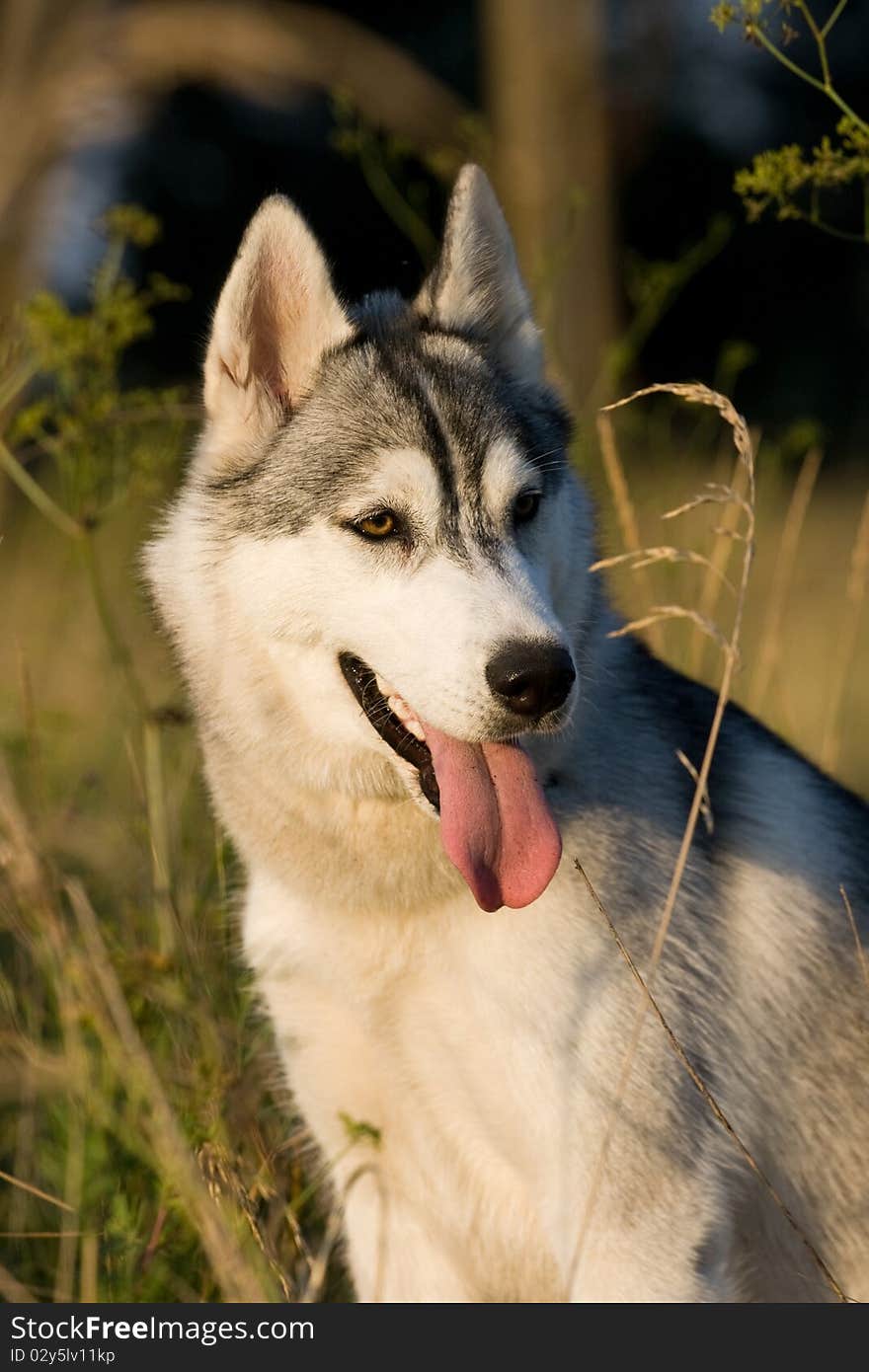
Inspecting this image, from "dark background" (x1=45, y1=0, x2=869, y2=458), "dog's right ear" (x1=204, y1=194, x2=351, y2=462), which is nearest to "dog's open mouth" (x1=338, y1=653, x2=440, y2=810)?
"dog's right ear" (x1=204, y1=194, x2=351, y2=462)

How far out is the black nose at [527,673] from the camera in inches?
99.5

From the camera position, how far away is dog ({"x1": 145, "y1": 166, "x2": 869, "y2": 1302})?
2656 millimetres

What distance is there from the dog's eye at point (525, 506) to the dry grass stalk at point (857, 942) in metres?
0.97

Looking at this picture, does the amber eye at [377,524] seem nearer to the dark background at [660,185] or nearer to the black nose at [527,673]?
the black nose at [527,673]

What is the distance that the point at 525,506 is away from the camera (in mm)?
2924

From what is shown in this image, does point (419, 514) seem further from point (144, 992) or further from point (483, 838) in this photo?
point (144, 992)

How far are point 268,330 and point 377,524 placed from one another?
0.55 meters

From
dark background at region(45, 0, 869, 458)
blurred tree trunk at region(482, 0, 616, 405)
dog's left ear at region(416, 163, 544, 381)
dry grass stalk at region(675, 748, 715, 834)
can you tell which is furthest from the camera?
dark background at region(45, 0, 869, 458)

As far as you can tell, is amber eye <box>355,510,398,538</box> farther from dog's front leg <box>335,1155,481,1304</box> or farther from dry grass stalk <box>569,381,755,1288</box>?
dog's front leg <box>335,1155,481,1304</box>

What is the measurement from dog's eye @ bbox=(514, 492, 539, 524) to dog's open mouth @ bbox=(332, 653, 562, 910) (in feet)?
1.41

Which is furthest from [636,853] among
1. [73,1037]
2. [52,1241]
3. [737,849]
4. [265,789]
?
[52,1241]

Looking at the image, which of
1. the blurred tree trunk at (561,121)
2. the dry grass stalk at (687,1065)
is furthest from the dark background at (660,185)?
the dry grass stalk at (687,1065)

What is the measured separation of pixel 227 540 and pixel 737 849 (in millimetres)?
1204

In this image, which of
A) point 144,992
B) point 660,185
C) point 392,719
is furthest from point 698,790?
point 660,185
